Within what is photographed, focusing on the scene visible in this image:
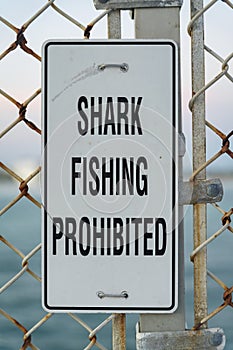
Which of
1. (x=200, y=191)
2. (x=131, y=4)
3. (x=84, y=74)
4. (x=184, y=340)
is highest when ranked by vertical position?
(x=131, y=4)

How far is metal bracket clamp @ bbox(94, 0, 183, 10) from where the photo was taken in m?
1.26

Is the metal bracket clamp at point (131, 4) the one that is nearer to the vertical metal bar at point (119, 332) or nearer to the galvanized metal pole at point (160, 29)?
the galvanized metal pole at point (160, 29)

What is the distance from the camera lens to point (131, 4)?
1261 mm

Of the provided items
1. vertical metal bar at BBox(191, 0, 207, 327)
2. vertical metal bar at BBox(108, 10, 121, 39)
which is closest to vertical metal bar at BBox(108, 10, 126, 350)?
vertical metal bar at BBox(108, 10, 121, 39)

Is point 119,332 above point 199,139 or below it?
below

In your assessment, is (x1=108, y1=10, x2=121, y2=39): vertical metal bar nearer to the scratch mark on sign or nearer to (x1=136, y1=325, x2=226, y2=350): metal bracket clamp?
the scratch mark on sign

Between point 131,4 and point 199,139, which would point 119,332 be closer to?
point 199,139

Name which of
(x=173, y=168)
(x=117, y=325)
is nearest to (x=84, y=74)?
(x=173, y=168)

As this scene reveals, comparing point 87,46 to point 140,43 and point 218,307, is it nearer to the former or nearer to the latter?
point 140,43

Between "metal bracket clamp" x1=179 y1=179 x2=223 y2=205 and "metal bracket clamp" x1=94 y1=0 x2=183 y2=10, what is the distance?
0.95 feet

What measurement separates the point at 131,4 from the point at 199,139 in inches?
9.6

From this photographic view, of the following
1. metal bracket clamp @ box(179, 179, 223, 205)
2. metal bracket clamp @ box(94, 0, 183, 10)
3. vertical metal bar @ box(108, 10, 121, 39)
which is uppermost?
metal bracket clamp @ box(94, 0, 183, 10)

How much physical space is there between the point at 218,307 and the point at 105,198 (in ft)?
0.87

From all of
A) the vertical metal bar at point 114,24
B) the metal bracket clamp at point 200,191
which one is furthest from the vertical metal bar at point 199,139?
the vertical metal bar at point 114,24
